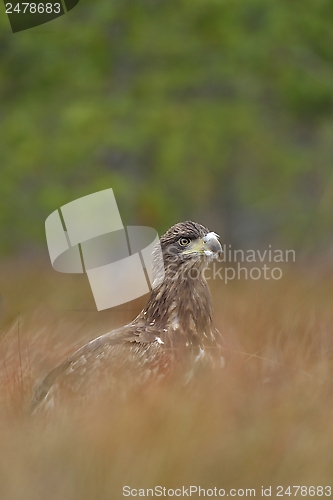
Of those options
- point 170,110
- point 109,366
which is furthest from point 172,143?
point 109,366

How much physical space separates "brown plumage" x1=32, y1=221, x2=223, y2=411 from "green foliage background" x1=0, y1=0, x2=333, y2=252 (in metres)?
3.86

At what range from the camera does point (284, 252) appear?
6.25 meters

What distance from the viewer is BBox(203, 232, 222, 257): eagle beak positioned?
4176mm

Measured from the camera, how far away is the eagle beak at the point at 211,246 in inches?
164

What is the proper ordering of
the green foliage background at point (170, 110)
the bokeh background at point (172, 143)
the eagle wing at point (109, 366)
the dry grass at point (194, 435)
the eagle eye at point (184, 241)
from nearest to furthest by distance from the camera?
1. the dry grass at point (194, 435)
2. the eagle wing at point (109, 366)
3. the eagle eye at point (184, 241)
4. the bokeh background at point (172, 143)
5. the green foliage background at point (170, 110)

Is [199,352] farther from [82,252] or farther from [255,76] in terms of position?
[255,76]

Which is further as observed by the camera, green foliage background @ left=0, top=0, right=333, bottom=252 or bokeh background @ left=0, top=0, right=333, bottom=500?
green foliage background @ left=0, top=0, right=333, bottom=252

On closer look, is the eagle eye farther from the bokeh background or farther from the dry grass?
the dry grass

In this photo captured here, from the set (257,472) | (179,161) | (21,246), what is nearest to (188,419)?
(257,472)

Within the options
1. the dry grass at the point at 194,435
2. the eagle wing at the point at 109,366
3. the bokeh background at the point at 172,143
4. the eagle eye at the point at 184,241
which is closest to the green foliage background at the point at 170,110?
the bokeh background at the point at 172,143

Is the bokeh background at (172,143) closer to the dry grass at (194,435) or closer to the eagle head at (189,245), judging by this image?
the eagle head at (189,245)

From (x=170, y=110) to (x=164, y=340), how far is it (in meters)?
5.50

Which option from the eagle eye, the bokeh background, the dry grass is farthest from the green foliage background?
the dry grass

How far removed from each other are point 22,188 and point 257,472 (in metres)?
8.05
